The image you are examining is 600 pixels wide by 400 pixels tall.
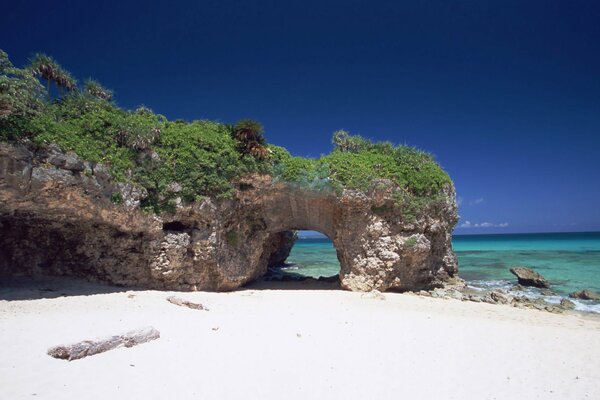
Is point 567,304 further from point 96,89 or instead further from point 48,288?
point 96,89

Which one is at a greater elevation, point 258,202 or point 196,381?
point 258,202

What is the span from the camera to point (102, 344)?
23.6 ft

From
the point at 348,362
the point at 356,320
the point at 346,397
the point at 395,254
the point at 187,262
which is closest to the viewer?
the point at 346,397

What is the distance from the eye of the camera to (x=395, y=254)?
18.1m

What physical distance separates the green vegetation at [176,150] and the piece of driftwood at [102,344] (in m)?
7.62

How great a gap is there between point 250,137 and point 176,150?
3.76 metres

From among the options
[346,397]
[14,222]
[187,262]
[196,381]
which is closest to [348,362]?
[346,397]

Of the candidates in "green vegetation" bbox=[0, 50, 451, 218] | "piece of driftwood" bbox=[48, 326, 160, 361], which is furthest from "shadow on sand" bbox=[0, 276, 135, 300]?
"piece of driftwood" bbox=[48, 326, 160, 361]

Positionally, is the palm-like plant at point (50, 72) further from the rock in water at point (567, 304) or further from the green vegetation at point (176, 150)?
the rock in water at point (567, 304)

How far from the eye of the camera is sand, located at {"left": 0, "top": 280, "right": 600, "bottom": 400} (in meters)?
6.15

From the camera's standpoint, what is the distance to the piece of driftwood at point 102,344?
667 centimetres

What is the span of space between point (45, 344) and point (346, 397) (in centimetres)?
664

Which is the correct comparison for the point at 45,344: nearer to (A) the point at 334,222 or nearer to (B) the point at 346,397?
(B) the point at 346,397

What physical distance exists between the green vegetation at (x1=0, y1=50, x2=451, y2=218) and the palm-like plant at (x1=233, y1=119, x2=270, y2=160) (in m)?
0.05
